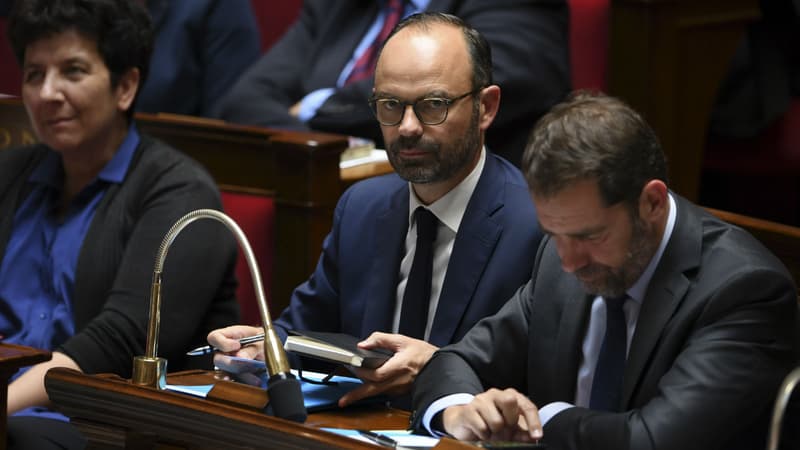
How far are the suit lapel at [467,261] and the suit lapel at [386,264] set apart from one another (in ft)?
0.32

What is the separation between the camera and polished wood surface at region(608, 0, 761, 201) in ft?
12.1

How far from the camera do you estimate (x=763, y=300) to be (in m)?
1.81

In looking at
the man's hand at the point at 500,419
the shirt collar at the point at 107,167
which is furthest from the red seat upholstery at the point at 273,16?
the man's hand at the point at 500,419

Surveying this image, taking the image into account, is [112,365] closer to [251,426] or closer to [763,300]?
[251,426]

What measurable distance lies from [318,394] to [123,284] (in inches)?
31.4

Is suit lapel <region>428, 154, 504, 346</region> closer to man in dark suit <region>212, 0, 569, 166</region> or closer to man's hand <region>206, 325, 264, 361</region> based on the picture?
man's hand <region>206, 325, 264, 361</region>

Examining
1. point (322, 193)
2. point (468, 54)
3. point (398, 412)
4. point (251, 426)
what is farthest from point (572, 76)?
point (251, 426)

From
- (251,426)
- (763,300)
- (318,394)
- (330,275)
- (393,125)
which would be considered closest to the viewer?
(251,426)

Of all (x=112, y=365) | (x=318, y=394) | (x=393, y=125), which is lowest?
(x=112, y=365)

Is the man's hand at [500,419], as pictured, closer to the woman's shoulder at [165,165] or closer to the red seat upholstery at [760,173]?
the woman's shoulder at [165,165]

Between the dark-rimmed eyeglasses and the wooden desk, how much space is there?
0.54 metres

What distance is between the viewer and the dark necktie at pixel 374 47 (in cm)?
381

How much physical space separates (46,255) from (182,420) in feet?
3.85

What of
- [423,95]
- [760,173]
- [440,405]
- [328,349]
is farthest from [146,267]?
[760,173]
